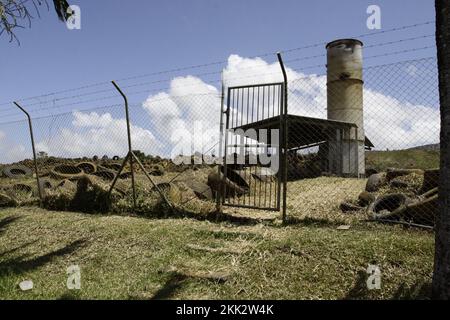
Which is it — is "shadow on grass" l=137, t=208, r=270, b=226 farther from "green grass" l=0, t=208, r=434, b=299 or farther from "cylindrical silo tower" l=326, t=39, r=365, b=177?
"cylindrical silo tower" l=326, t=39, r=365, b=177

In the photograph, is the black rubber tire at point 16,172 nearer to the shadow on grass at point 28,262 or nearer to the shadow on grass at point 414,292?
the shadow on grass at point 28,262

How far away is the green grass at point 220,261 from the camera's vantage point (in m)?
4.12

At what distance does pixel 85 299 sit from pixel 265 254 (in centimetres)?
214

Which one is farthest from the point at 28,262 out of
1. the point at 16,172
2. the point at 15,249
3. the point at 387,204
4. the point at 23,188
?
the point at 16,172

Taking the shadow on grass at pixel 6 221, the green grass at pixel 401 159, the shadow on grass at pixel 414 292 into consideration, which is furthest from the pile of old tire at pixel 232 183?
the green grass at pixel 401 159

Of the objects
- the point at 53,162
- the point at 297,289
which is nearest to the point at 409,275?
the point at 297,289

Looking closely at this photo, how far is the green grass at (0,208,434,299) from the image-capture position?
4.12 metres

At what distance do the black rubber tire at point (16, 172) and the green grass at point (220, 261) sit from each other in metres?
11.0

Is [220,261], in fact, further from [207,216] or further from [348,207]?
[348,207]

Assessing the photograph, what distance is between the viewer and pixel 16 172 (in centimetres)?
1728

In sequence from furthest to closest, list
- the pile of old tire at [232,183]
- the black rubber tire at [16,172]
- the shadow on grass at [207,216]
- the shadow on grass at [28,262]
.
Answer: the black rubber tire at [16,172], the pile of old tire at [232,183], the shadow on grass at [207,216], the shadow on grass at [28,262]

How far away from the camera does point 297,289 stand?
4.10 meters

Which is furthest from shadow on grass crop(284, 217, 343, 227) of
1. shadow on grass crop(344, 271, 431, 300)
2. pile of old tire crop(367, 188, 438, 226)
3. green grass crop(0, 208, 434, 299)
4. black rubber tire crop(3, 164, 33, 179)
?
black rubber tire crop(3, 164, 33, 179)
